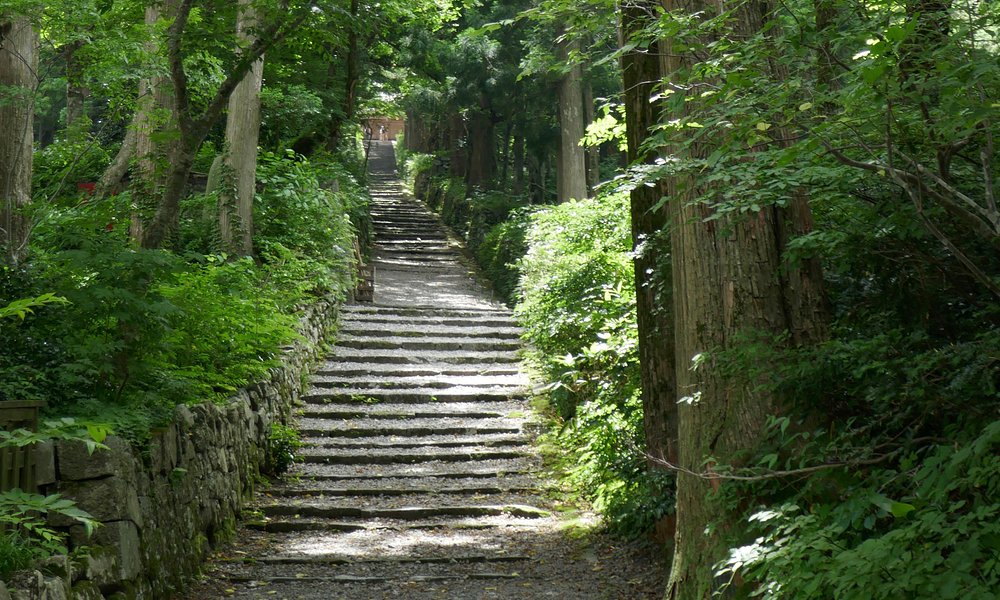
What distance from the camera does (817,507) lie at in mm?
3961

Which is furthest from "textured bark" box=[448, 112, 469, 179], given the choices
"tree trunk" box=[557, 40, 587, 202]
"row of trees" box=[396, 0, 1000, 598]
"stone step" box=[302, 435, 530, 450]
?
"row of trees" box=[396, 0, 1000, 598]

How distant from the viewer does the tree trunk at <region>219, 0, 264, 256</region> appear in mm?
11906

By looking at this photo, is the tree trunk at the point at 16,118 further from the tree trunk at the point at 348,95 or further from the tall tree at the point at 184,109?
the tree trunk at the point at 348,95

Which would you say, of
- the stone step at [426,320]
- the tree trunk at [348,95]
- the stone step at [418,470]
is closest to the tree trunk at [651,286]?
the stone step at [418,470]

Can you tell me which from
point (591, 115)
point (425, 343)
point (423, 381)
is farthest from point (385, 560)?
point (591, 115)

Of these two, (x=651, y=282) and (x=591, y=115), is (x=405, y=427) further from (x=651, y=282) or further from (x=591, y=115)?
(x=591, y=115)

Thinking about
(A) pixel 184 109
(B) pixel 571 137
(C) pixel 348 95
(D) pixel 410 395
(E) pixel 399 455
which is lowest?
(E) pixel 399 455

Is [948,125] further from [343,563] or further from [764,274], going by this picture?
[343,563]

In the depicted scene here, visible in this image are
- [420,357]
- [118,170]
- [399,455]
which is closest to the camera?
[399,455]

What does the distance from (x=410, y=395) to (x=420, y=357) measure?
141 centimetres

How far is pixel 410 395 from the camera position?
11359 millimetres

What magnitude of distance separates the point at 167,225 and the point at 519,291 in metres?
8.57

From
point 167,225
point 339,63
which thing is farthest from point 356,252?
point 167,225

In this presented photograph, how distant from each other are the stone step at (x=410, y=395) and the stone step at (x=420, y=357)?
101 cm
